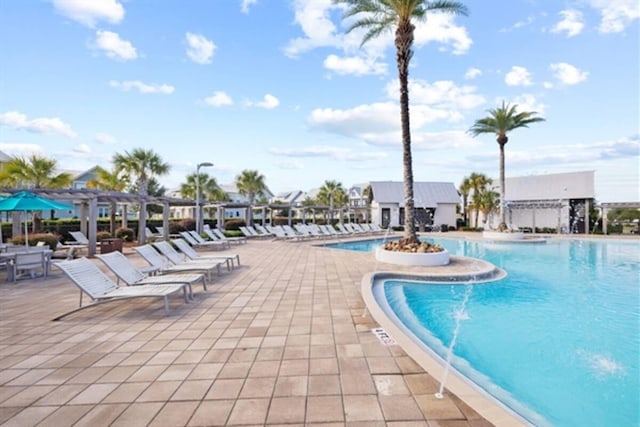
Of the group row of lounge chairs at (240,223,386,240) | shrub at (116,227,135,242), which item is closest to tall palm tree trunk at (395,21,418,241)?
row of lounge chairs at (240,223,386,240)

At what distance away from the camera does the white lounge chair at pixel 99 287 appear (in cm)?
518

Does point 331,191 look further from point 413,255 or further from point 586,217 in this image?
point 413,255

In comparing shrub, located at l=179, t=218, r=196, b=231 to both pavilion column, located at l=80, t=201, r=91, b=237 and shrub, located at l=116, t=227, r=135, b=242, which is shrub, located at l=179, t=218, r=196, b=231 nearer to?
shrub, located at l=116, t=227, r=135, b=242

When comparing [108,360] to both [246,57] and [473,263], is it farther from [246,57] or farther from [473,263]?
[246,57]

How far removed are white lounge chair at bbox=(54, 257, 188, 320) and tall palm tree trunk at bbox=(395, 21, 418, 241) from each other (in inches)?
310

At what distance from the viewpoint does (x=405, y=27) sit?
1113 cm

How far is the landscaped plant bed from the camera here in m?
10.3

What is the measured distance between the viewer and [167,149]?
76.8 ft

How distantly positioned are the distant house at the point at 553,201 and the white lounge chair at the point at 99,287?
97.2 ft

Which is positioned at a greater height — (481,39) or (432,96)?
(481,39)

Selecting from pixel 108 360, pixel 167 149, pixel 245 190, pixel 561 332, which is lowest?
pixel 561 332

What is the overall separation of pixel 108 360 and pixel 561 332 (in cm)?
653

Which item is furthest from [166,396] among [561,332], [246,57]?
[246,57]

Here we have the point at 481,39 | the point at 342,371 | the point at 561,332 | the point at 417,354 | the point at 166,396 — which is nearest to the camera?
the point at 166,396
